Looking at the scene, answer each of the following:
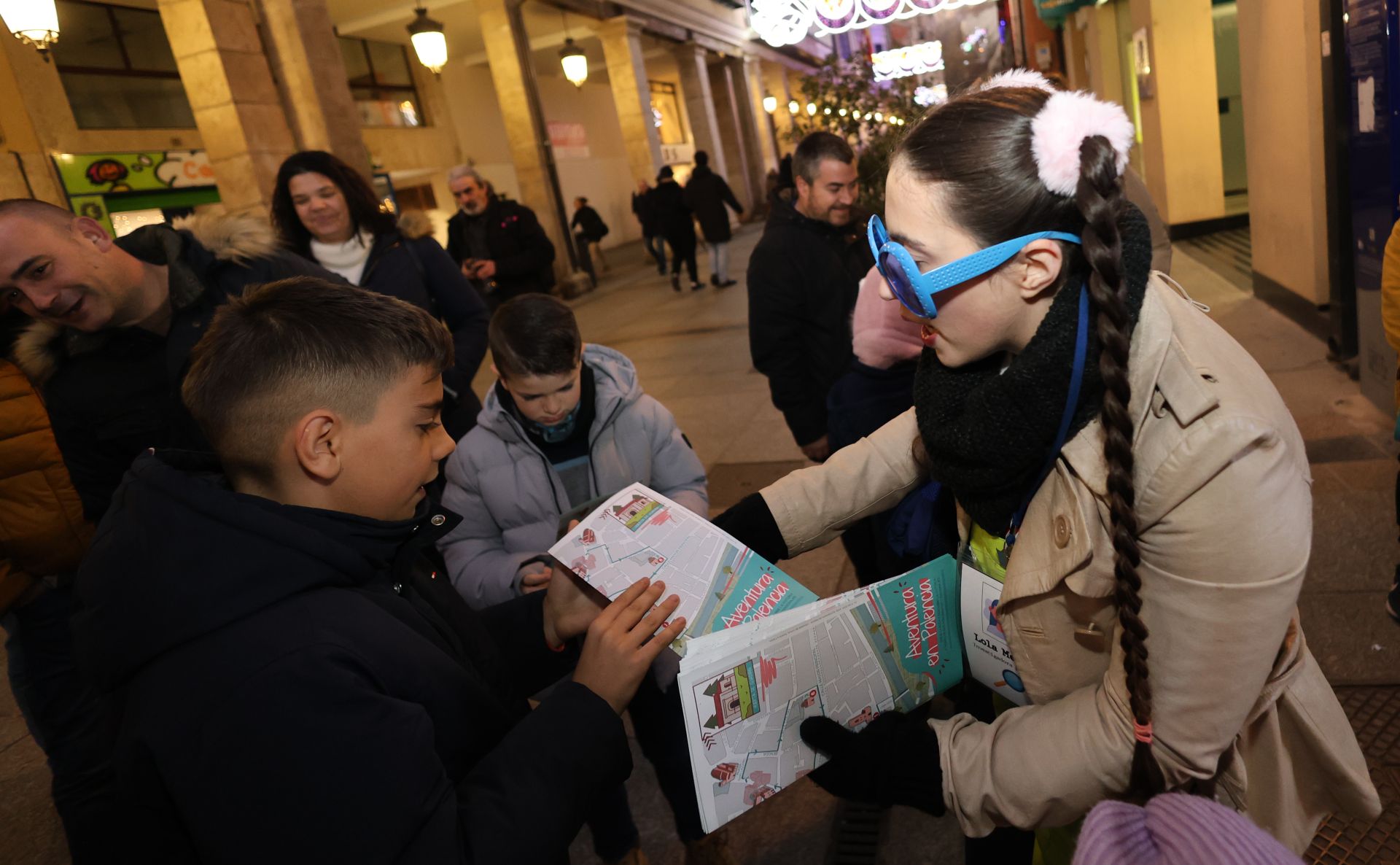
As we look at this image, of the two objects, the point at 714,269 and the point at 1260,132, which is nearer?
the point at 1260,132

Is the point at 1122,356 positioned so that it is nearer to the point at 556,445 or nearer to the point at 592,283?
the point at 556,445

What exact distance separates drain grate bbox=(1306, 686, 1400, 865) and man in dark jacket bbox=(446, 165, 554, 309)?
17.0 ft

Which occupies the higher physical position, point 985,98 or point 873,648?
point 985,98

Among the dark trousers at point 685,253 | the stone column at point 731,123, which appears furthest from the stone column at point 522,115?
the stone column at point 731,123

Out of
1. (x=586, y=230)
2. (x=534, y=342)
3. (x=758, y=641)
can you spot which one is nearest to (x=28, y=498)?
(x=534, y=342)

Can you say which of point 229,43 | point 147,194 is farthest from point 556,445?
point 147,194

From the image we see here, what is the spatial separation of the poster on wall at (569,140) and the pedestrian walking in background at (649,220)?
534 centimetres

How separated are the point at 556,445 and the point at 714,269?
11.0 metres

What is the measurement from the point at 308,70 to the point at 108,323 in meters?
7.33

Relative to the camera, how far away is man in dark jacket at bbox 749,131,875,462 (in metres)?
3.24

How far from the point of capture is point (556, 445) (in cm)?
238

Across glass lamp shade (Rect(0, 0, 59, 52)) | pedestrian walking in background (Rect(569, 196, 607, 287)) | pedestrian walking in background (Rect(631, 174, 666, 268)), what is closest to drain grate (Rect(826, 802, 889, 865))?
glass lamp shade (Rect(0, 0, 59, 52))

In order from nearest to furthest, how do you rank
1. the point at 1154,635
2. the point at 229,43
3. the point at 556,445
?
the point at 1154,635 < the point at 556,445 < the point at 229,43

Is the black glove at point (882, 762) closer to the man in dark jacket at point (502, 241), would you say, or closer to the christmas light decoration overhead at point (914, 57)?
the man in dark jacket at point (502, 241)
